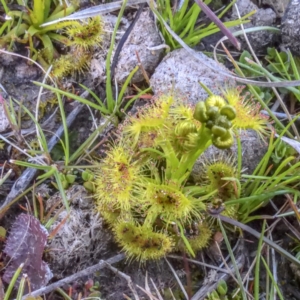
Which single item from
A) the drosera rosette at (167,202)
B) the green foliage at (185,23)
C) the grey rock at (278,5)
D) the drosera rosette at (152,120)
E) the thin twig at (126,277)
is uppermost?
the grey rock at (278,5)

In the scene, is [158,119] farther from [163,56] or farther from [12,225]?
[12,225]

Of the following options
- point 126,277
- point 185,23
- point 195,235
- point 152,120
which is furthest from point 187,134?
point 185,23

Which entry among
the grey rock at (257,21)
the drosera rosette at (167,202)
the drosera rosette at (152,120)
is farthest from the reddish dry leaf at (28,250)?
the grey rock at (257,21)

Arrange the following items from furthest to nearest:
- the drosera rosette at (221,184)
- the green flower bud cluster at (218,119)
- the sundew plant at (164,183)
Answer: the drosera rosette at (221,184) < the sundew plant at (164,183) < the green flower bud cluster at (218,119)

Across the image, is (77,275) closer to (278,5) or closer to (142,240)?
(142,240)

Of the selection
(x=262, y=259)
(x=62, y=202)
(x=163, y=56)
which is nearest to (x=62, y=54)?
(x=163, y=56)

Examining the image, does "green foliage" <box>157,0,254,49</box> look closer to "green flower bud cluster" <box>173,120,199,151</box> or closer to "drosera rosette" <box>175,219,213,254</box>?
"green flower bud cluster" <box>173,120,199,151</box>

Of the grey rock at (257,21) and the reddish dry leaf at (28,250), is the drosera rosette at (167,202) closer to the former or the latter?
the reddish dry leaf at (28,250)
